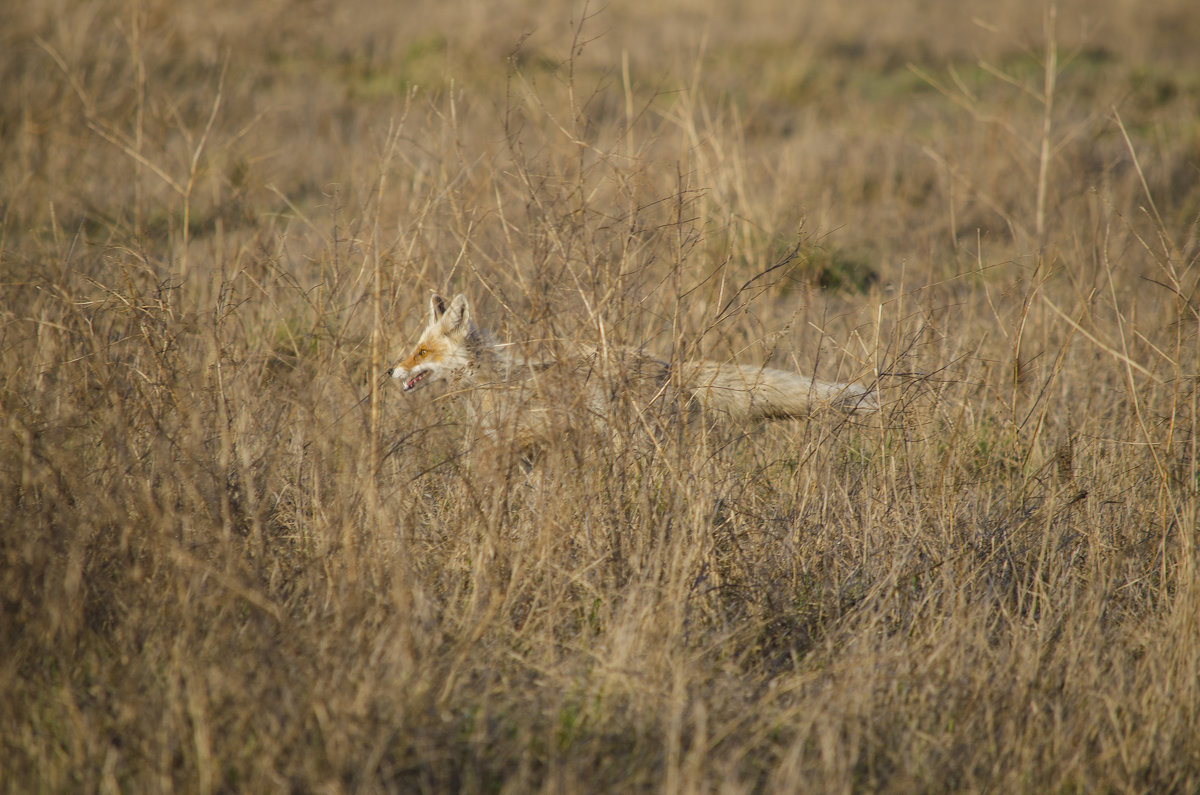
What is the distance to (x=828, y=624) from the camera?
9.45 ft

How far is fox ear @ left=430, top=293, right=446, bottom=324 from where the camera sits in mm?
4199

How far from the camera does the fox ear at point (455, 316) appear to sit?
13.7 ft

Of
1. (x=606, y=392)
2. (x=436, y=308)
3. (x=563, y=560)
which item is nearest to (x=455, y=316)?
(x=436, y=308)

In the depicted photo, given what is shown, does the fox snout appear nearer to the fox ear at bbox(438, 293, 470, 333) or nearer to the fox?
the fox

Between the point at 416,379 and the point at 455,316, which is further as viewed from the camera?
the point at 416,379

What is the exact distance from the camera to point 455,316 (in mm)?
4293

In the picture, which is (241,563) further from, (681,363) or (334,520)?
(681,363)

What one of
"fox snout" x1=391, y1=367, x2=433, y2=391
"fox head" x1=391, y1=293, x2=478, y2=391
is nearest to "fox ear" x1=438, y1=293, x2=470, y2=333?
"fox head" x1=391, y1=293, x2=478, y2=391

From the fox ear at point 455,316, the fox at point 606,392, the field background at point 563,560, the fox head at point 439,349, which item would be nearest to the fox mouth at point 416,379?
the fox head at point 439,349

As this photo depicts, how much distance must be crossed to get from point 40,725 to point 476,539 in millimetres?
1378

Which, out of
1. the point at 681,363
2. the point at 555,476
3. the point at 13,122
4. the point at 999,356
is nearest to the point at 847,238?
the point at 999,356

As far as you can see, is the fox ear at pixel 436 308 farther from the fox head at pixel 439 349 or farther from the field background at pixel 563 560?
the field background at pixel 563 560

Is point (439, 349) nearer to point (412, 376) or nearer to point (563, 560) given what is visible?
point (412, 376)

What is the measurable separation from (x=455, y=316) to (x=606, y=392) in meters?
1.57
